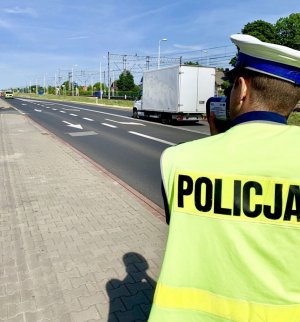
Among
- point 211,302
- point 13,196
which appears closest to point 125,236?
point 13,196

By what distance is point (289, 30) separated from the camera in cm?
5681

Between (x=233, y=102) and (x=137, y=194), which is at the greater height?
(x=233, y=102)

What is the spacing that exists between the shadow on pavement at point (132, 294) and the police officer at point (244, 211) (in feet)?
7.67

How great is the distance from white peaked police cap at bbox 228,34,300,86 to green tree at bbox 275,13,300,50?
59.8 m

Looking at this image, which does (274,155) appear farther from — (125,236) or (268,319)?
(125,236)

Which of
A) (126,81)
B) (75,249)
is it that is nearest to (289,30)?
(126,81)

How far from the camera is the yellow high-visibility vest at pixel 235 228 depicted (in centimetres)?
102

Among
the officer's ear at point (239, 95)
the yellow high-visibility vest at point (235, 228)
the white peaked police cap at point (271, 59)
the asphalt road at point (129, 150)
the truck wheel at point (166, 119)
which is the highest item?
the white peaked police cap at point (271, 59)

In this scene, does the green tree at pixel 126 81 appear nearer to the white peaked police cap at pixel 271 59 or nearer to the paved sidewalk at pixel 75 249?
the paved sidewalk at pixel 75 249

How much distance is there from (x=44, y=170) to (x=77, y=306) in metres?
6.33

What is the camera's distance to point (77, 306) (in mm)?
3402

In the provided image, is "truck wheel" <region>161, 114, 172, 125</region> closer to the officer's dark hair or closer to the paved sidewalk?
the paved sidewalk

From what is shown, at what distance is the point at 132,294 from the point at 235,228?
2835mm

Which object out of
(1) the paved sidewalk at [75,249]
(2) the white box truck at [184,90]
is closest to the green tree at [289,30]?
(2) the white box truck at [184,90]
